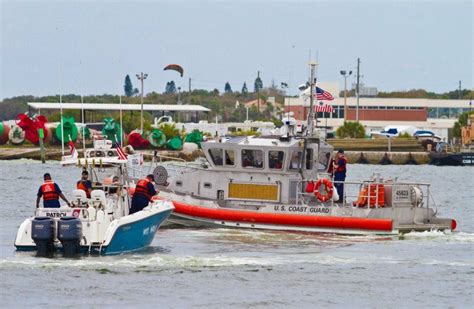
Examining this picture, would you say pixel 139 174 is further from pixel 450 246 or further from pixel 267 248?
pixel 450 246

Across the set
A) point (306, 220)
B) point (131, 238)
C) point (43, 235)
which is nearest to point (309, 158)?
point (306, 220)

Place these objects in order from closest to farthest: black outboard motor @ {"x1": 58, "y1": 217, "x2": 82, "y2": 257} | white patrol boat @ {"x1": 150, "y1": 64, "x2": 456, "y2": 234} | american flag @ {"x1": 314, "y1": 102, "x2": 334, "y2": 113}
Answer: black outboard motor @ {"x1": 58, "y1": 217, "x2": 82, "y2": 257} < white patrol boat @ {"x1": 150, "y1": 64, "x2": 456, "y2": 234} < american flag @ {"x1": 314, "y1": 102, "x2": 334, "y2": 113}

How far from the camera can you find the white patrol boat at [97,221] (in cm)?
2489

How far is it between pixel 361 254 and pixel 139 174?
752 centimetres

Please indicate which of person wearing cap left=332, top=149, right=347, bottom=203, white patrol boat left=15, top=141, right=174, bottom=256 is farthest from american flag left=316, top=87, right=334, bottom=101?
white patrol boat left=15, top=141, right=174, bottom=256

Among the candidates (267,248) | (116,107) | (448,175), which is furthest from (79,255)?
(116,107)

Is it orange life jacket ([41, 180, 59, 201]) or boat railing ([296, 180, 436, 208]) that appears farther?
boat railing ([296, 180, 436, 208])

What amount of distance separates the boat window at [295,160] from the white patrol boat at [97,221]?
5.11m

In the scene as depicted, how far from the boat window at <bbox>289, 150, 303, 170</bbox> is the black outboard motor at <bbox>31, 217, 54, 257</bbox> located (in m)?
8.74

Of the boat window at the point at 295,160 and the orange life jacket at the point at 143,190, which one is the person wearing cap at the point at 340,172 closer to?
the boat window at the point at 295,160

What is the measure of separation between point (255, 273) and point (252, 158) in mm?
7622

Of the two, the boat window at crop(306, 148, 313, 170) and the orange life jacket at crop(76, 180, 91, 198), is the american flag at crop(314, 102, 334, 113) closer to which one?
the boat window at crop(306, 148, 313, 170)

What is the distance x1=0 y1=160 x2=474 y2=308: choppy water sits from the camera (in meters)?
22.3

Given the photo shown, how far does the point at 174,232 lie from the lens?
31625mm
